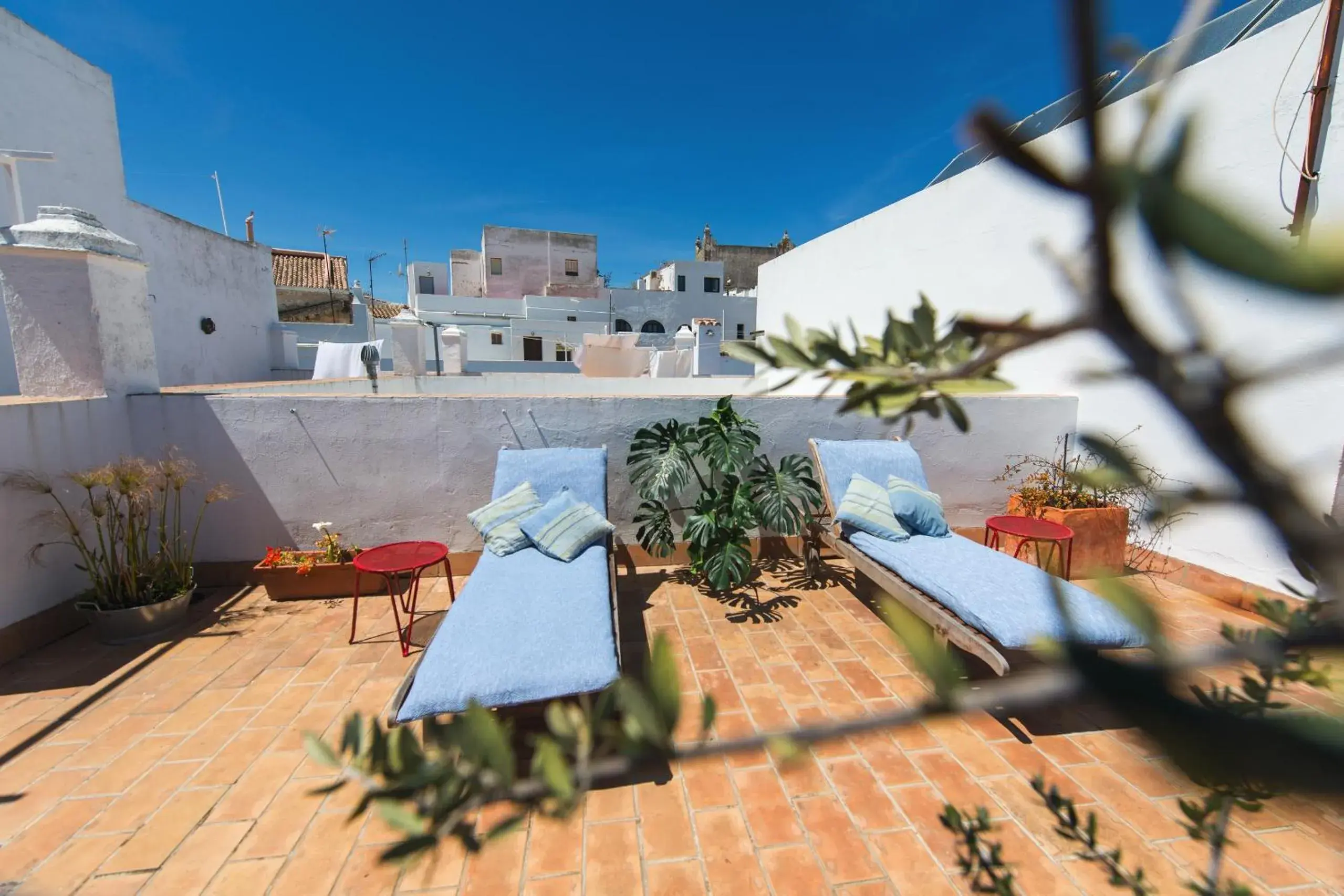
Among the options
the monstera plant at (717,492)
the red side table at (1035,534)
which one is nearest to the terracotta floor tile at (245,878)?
the monstera plant at (717,492)

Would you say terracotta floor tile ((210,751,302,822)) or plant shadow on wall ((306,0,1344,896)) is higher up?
plant shadow on wall ((306,0,1344,896))

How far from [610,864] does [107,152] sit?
9.36 metres

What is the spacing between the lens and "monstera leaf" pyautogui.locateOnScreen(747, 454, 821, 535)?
429 centimetres

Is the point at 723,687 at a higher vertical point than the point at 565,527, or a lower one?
lower

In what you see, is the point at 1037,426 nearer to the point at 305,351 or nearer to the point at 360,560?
the point at 360,560

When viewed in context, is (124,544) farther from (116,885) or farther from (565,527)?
(565,527)

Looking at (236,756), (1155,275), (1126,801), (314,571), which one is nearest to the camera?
(1155,275)

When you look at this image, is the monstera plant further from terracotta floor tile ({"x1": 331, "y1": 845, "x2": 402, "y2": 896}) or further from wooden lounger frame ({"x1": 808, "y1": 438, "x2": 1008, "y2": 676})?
terracotta floor tile ({"x1": 331, "y1": 845, "x2": 402, "y2": 896})

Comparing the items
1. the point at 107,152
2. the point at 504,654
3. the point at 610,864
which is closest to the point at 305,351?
the point at 107,152

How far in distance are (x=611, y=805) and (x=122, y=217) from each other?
8.82 meters

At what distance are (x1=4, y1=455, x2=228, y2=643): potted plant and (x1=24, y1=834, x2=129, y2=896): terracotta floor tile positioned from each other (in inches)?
68.6

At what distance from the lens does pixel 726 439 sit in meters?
4.42

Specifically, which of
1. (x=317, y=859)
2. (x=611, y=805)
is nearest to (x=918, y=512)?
(x=611, y=805)

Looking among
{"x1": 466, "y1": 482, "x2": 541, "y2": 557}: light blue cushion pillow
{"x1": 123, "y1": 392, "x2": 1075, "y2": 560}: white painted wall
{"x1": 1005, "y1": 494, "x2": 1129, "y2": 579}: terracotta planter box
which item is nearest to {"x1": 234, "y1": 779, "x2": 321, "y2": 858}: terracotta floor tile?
{"x1": 466, "y1": 482, "x2": 541, "y2": 557}: light blue cushion pillow
